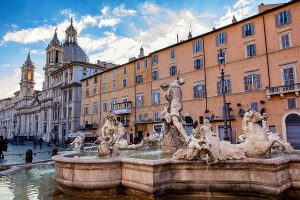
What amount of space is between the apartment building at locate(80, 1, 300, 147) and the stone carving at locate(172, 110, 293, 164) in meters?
11.1

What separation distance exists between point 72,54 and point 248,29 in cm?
5460

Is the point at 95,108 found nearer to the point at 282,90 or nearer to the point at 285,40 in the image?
the point at 282,90

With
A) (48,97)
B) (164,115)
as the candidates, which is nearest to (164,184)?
(164,115)

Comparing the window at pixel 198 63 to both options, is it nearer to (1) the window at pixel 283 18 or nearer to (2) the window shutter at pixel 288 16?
(1) the window at pixel 283 18

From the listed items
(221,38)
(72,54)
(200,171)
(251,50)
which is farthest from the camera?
(72,54)

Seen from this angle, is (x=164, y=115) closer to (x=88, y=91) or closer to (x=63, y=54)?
(x=88, y=91)

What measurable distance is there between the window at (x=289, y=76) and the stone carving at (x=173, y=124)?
18.5 meters

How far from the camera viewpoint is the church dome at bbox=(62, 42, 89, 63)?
7012 centimetres

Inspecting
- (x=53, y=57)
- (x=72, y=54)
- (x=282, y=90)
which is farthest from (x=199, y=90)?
(x=53, y=57)

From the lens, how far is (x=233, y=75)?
27.2 m

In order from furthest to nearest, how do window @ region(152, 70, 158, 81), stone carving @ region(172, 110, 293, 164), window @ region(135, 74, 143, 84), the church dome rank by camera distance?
the church dome, window @ region(135, 74, 143, 84), window @ region(152, 70, 158, 81), stone carving @ region(172, 110, 293, 164)

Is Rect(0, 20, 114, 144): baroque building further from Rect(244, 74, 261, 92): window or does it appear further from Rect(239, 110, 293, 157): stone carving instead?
Rect(239, 110, 293, 157): stone carving

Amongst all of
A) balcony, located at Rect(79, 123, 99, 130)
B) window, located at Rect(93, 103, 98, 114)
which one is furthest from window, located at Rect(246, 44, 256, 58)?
window, located at Rect(93, 103, 98, 114)

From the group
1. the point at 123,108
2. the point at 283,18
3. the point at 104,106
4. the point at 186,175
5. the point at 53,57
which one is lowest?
the point at 186,175
